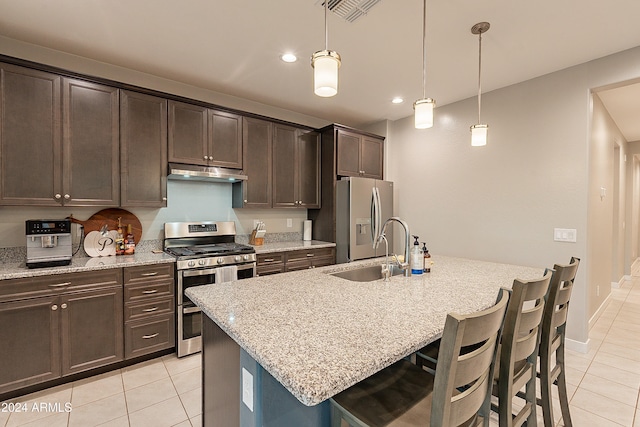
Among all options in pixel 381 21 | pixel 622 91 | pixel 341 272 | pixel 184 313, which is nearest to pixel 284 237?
pixel 184 313

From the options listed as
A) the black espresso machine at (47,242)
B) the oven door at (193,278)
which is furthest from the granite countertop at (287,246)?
the black espresso machine at (47,242)

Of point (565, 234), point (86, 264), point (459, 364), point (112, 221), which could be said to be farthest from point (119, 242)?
point (565, 234)

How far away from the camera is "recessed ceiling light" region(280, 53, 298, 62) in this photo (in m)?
2.70

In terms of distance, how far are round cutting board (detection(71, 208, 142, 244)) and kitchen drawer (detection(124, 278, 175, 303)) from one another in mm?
661

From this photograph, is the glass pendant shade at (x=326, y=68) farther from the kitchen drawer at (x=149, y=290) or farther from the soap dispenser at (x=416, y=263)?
the kitchen drawer at (x=149, y=290)

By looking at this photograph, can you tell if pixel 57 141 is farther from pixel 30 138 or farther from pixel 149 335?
pixel 149 335

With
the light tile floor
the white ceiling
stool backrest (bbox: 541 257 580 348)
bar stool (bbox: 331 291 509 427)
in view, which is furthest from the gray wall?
bar stool (bbox: 331 291 509 427)

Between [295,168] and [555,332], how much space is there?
3.06 m

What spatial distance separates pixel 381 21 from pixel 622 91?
3.15 m

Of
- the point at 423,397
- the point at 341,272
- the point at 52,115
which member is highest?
the point at 52,115

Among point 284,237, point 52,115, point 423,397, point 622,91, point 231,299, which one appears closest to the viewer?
point 423,397

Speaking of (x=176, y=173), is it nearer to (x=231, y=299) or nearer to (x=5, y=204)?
(x=5, y=204)

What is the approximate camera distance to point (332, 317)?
4.02ft

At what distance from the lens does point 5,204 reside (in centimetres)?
224
